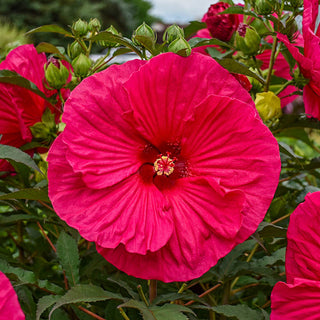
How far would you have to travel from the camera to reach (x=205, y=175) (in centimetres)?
66

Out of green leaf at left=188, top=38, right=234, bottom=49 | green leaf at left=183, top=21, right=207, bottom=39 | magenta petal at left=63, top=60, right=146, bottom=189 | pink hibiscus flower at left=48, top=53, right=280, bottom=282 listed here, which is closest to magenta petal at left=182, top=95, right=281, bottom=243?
pink hibiscus flower at left=48, top=53, right=280, bottom=282

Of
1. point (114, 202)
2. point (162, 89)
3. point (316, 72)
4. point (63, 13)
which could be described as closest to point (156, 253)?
point (114, 202)

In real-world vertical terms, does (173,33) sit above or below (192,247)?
above

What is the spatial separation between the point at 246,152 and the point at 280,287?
0.61 ft

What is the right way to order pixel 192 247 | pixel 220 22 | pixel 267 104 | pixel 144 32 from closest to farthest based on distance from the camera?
pixel 192 247 < pixel 144 32 < pixel 267 104 < pixel 220 22

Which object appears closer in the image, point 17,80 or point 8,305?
point 8,305

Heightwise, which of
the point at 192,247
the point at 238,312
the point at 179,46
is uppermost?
the point at 179,46

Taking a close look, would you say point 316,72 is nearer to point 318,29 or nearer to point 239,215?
point 318,29

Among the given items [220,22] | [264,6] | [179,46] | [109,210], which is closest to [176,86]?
[179,46]

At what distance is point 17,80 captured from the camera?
79 centimetres

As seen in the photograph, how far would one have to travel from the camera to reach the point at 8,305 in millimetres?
513

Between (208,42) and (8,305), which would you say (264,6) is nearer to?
(208,42)

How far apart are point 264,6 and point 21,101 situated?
454 millimetres

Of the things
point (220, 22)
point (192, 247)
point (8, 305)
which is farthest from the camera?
point (220, 22)
